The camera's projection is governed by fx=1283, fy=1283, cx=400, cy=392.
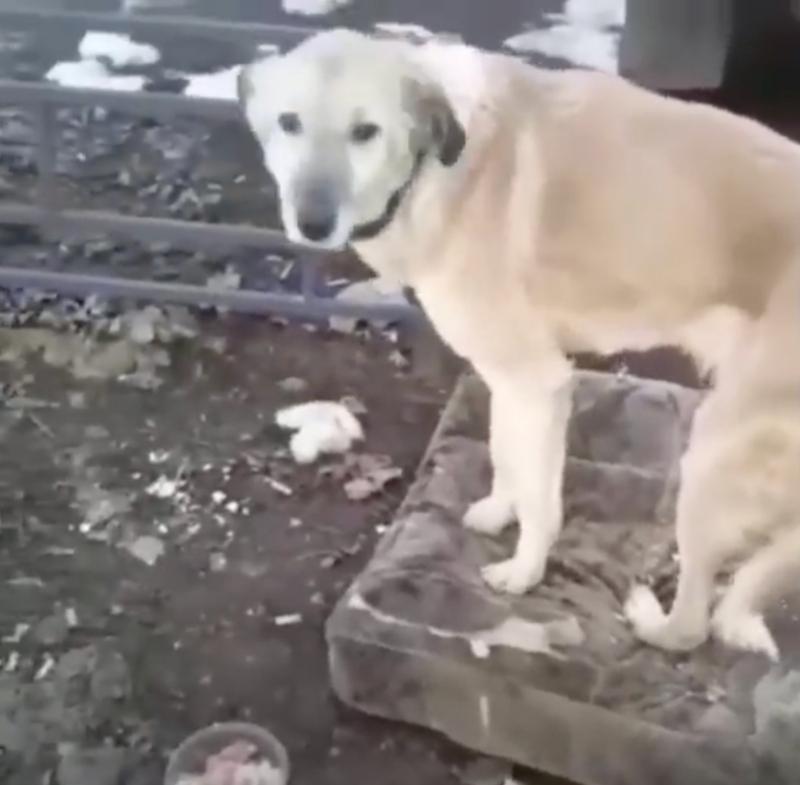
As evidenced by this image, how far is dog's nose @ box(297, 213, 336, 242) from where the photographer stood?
121cm

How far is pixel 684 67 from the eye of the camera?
81.4 inches

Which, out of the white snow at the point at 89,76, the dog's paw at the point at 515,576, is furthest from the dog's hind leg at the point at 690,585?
the white snow at the point at 89,76

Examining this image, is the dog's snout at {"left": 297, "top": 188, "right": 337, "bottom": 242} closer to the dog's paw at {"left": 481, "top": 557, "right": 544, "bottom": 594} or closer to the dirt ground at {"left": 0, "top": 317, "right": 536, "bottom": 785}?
the dog's paw at {"left": 481, "top": 557, "right": 544, "bottom": 594}

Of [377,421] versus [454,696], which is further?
[377,421]

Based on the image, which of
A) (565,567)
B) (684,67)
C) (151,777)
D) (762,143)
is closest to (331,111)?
(762,143)

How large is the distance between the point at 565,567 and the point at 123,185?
1.20 metres

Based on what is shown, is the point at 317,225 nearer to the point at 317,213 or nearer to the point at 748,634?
the point at 317,213

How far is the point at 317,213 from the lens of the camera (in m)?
1.21

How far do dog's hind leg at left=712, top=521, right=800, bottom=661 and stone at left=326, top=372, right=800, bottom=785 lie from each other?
2cm

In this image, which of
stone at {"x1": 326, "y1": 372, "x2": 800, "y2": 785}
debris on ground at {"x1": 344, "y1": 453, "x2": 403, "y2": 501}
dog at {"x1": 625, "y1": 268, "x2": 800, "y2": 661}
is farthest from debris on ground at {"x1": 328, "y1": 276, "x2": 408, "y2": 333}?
dog at {"x1": 625, "y1": 268, "x2": 800, "y2": 661}

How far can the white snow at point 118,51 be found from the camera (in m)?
2.14

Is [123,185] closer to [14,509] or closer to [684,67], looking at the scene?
[14,509]

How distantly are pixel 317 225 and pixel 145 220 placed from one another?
2.99 feet

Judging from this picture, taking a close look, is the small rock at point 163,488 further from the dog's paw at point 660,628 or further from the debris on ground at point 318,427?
the dog's paw at point 660,628
